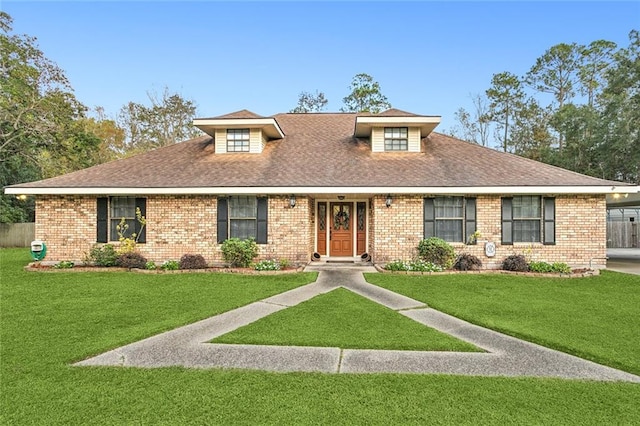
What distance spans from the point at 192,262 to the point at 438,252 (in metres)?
7.31

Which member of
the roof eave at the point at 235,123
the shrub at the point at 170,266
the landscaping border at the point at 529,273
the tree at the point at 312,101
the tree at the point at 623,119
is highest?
the tree at the point at 312,101

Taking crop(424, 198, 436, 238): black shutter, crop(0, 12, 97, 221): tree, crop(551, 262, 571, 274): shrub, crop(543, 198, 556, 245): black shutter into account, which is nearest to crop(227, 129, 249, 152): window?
crop(424, 198, 436, 238): black shutter

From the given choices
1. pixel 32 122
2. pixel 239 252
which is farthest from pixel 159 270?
pixel 32 122

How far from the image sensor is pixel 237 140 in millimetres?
13039

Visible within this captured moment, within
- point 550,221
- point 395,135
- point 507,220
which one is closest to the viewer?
point 550,221

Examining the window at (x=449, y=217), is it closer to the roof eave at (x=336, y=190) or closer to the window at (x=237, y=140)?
the roof eave at (x=336, y=190)

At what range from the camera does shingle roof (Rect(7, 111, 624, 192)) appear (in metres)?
10.5

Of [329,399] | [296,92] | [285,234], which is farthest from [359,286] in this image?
[296,92]

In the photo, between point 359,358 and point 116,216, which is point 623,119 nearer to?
point 359,358

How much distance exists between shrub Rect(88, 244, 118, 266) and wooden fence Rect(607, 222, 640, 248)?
26.6 m

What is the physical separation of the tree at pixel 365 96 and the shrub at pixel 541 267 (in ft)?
59.6

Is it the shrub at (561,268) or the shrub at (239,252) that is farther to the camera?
the shrub at (239,252)

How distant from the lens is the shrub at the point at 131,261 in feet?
33.9

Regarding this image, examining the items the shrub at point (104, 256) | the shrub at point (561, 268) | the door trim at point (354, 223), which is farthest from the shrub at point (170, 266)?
the shrub at point (561, 268)
